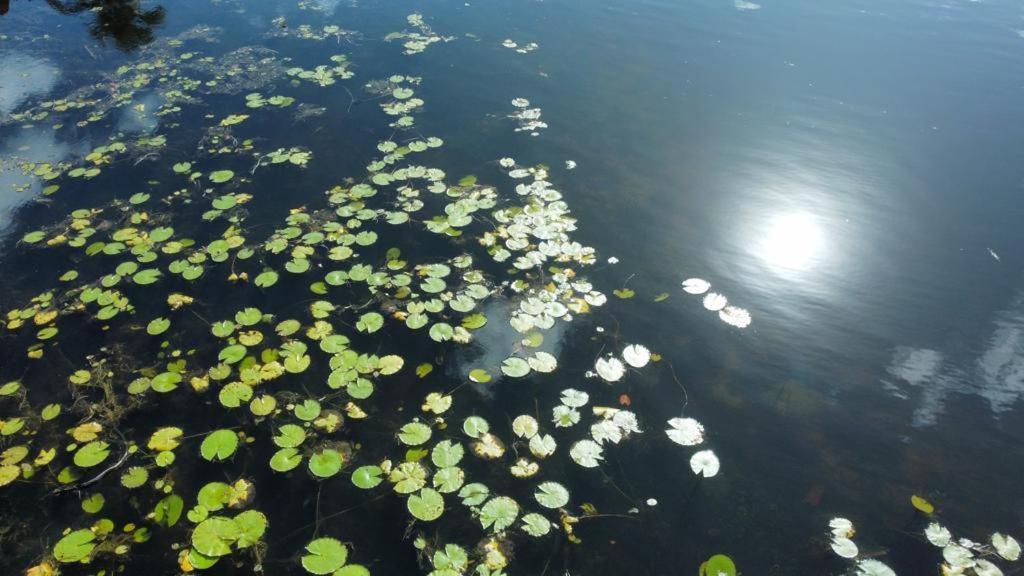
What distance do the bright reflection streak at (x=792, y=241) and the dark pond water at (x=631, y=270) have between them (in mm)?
29

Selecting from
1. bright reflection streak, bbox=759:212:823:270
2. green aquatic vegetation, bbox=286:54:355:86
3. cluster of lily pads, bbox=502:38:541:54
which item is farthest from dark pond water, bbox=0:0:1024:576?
cluster of lily pads, bbox=502:38:541:54

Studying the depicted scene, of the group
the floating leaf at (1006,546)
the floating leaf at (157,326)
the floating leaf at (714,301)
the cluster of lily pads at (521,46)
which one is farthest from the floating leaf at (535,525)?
the cluster of lily pads at (521,46)

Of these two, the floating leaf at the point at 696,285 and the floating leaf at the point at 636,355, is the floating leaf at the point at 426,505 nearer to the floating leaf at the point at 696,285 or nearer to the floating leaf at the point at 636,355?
the floating leaf at the point at 636,355

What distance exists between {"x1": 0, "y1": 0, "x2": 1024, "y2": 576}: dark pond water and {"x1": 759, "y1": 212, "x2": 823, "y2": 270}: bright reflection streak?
1.2 inches

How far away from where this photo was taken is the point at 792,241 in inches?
202

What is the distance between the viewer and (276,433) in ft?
11.2

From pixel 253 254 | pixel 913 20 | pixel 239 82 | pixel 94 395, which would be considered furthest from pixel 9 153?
pixel 913 20

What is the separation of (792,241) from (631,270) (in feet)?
5.93

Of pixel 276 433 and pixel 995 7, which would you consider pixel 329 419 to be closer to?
pixel 276 433

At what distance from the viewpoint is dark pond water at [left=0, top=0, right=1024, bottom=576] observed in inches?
121

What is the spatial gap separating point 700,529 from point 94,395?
4288mm

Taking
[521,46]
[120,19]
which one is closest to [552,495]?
[521,46]

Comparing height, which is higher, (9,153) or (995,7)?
(995,7)

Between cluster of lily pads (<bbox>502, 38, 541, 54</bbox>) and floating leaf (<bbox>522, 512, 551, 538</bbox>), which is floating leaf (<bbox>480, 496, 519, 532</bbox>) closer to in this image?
floating leaf (<bbox>522, 512, 551, 538</bbox>)
